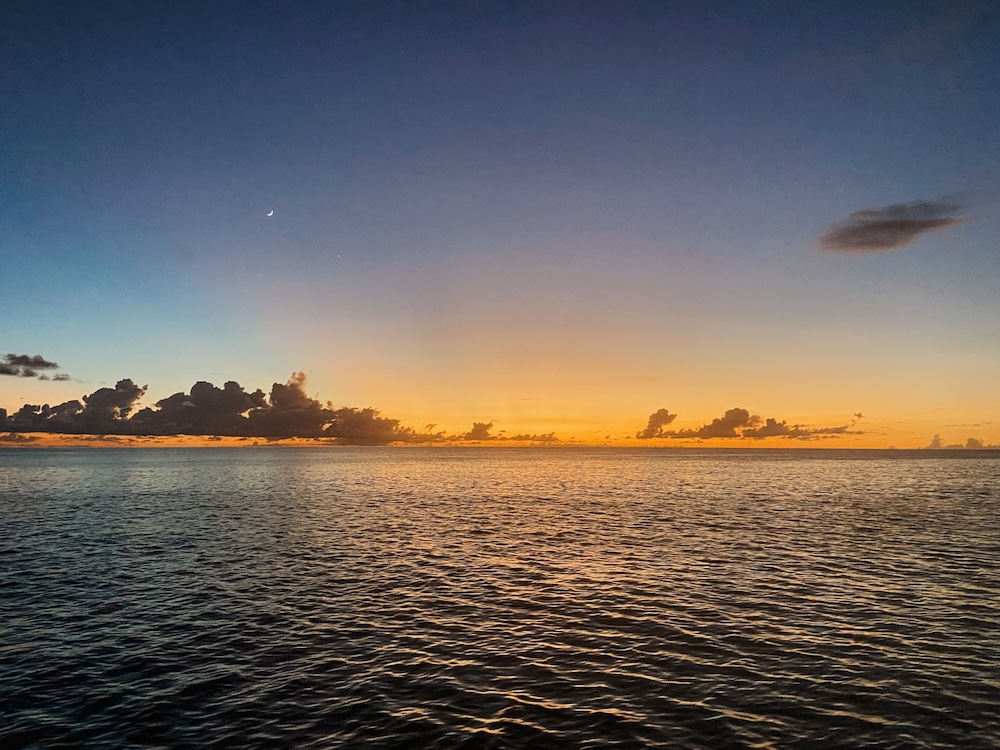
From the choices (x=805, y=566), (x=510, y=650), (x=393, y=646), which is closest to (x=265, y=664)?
(x=393, y=646)

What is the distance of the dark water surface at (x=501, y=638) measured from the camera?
21.1 meters

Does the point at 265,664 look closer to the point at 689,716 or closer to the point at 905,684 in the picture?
the point at 689,716

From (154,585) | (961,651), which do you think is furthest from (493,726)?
(154,585)

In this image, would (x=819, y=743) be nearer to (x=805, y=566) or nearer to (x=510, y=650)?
(x=510, y=650)

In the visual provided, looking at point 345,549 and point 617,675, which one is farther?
point 345,549

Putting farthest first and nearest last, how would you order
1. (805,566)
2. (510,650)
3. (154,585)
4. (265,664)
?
(805,566), (154,585), (510,650), (265,664)

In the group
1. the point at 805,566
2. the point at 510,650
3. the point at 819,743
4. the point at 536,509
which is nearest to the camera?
the point at 819,743

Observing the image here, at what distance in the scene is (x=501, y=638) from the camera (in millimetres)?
30406

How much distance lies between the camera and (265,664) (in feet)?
87.7

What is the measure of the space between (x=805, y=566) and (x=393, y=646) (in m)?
33.9

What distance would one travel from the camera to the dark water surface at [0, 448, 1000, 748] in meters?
21.1

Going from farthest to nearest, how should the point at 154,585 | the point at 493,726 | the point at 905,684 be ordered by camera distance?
the point at 154,585 < the point at 905,684 < the point at 493,726

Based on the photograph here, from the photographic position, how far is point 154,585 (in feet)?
137

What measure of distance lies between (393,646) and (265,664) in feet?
18.5
